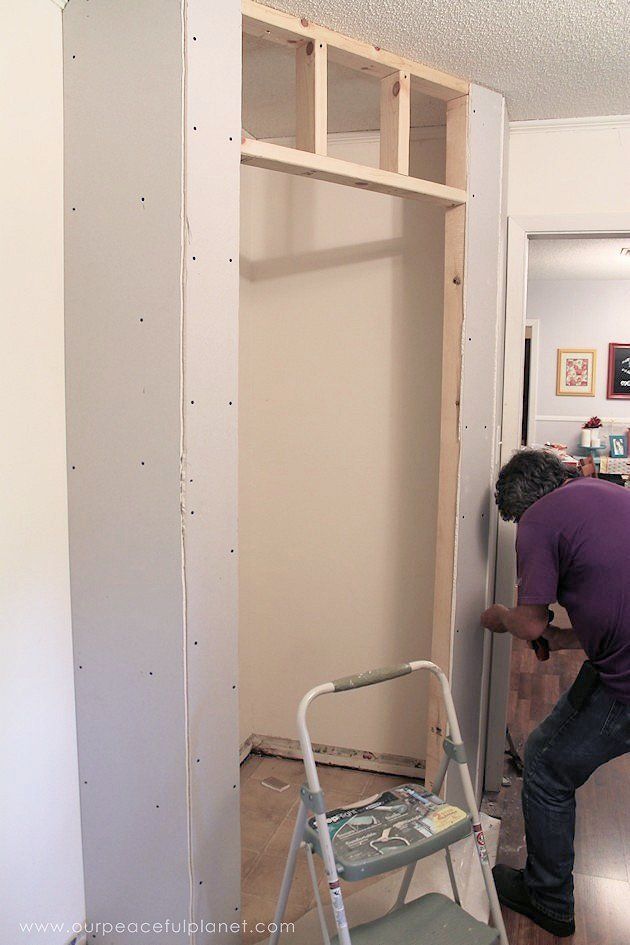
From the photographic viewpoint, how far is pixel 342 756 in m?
3.20

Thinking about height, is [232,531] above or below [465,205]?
below

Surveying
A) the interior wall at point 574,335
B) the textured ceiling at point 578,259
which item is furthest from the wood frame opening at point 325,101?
the interior wall at point 574,335

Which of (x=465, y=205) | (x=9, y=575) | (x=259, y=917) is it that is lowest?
(x=259, y=917)

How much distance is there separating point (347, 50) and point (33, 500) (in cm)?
152

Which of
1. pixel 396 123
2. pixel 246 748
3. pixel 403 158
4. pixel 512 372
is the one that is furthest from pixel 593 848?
pixel 396 123

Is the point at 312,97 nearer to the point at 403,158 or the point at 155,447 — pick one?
the point at 403,158

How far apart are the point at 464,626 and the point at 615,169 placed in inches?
67.9

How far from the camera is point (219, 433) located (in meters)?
1.84

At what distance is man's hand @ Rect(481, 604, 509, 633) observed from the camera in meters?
2.42

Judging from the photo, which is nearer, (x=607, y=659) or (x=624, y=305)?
(x=607, y=659)

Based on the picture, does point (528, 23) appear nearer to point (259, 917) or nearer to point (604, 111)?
point (604, 111)

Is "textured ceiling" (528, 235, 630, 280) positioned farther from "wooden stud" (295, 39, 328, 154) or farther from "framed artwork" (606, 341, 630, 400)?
"wooden stud" (295, 39, 328, 154)

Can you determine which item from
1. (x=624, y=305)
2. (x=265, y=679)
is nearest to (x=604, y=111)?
(x=265, y=679)

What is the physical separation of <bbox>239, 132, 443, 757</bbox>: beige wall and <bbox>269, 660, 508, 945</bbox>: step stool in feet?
3.87
